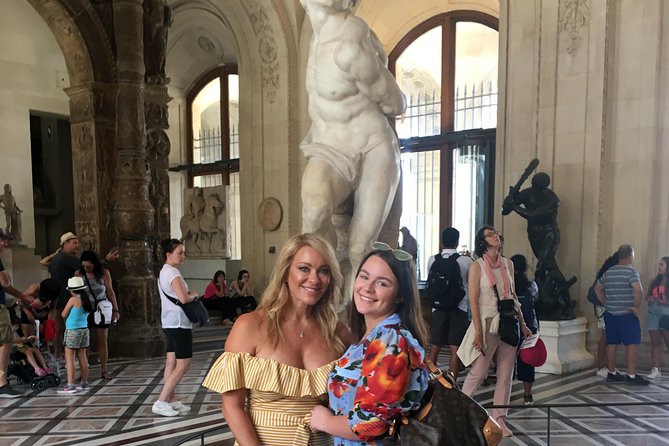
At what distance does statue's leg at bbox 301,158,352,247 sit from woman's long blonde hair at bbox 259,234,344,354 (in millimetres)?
1075

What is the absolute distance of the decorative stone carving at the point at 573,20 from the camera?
7.05 m

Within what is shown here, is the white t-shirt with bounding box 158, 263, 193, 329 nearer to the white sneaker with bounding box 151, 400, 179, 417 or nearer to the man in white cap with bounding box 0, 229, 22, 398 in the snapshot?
the white sneaker with bounding box 151, 400, 179, 417

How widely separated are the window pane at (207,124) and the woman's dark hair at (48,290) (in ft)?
36.3

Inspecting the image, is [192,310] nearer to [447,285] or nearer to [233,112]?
[447,285]

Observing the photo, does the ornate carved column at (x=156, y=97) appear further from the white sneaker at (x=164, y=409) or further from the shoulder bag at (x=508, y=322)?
the shoulder bag at (x=508, y=322)

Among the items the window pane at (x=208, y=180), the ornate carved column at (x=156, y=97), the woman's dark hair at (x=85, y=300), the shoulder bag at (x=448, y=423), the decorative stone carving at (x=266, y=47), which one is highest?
Answer: the decorative stone carving at (x=266, y=47)

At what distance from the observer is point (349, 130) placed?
2.94 m

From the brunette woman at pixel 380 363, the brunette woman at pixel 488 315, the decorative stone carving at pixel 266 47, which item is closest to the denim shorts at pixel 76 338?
the brunette woman at pixel 488 315

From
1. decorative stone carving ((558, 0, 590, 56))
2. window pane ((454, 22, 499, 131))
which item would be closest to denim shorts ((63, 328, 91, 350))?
decorative stone carving ((558, 0, 590, 56))

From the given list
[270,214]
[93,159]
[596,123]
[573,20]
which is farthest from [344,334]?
[270,214]

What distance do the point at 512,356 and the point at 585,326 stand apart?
11.7 feet

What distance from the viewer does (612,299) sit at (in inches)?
220

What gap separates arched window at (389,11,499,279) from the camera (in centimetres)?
1137

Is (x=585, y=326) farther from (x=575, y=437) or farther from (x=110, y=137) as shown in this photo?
(x=110, y=137)
